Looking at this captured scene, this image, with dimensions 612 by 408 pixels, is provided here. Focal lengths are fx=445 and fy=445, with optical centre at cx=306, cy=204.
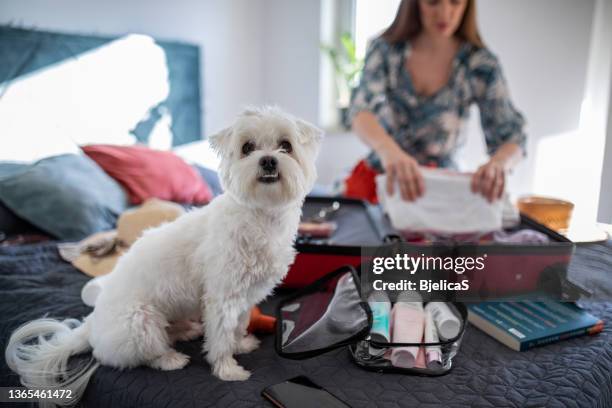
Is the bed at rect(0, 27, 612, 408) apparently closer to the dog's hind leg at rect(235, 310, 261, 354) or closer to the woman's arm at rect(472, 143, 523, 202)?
the dog's hind leg at rect(235, 310, 261, 354)

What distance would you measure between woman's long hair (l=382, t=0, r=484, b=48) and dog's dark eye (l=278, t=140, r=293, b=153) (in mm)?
1013

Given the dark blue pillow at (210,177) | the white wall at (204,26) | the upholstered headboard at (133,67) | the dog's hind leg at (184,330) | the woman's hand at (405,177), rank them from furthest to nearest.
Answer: the dark blue pillow at (210,177) → the white wall at (204,26) → the upholstered headboard at (133,67) → the woman's hand at (405,177) → the dog's hind leg at (184,330)

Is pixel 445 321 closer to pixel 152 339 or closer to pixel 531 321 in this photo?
pixel 531 321

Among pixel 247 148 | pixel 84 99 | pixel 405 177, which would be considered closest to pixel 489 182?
pixel 405 177

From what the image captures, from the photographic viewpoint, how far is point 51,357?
2.85ft

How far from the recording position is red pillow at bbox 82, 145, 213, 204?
1.84 m

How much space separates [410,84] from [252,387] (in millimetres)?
1275

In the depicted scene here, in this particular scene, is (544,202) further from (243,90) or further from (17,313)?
(243,90)

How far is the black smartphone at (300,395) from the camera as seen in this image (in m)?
0.72

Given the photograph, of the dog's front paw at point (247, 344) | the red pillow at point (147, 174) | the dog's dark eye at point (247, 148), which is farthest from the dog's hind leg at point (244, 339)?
the red pillow at point (147, 174)

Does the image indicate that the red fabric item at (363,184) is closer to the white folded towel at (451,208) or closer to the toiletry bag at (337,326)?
the white folded towel at (451,208)

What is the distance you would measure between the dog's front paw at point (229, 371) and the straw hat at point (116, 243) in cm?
61

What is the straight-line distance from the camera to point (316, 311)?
3.24 ft

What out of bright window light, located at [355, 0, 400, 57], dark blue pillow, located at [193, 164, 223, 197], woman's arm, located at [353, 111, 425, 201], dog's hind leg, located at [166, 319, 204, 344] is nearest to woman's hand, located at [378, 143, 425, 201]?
woman's arm, located at [353, 111, 425, 201]
